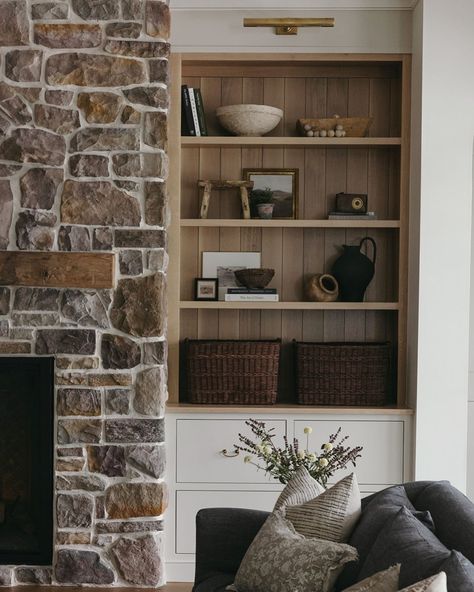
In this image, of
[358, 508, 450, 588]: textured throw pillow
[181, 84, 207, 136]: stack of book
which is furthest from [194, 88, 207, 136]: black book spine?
[358, 508, 450, 588]: textured throw pillow

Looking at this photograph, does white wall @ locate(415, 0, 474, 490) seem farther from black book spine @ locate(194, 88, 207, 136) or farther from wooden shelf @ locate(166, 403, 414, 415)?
black book spine @ locate(194, 88, 207, 136)

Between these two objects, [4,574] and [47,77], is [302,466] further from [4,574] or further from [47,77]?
[47,77]

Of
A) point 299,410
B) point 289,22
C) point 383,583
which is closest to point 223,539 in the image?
point 383,583

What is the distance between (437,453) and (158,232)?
1.73m

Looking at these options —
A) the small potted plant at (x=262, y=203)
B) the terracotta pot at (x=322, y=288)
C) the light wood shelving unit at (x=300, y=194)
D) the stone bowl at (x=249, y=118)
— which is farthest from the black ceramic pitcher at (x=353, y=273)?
the stone bowl at (x=249, y=118)

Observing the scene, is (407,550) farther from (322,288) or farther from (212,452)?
(322,288)

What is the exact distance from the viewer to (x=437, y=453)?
429 cm

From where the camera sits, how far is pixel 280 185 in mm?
4746

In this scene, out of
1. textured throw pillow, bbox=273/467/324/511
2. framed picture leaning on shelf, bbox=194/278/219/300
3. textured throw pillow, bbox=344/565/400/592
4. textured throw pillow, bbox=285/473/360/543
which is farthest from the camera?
framed picture leaning on shelf, bbox=194/278/219/300

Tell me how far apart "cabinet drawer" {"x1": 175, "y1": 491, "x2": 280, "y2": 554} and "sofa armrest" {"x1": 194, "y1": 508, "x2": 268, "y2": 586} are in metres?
1.18

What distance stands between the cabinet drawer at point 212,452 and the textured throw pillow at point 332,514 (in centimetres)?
155

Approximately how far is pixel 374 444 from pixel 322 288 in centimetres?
84

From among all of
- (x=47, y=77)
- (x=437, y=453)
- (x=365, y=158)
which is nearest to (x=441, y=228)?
(x=365, y=158)

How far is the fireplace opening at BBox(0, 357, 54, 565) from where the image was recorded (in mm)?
4199
